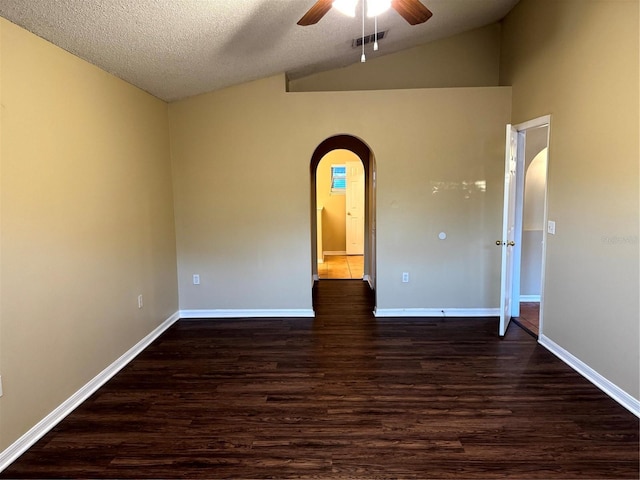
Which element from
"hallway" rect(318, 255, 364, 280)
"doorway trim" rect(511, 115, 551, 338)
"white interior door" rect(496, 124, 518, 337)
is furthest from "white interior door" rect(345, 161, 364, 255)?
"white interior door" rect(496, 124, 518, 337)

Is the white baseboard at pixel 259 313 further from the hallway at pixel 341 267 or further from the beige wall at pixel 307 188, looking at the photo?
the hallway at pixel 341 267

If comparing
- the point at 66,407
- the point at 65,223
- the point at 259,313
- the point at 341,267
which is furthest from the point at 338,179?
the point at 66,407

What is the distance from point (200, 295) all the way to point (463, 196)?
3.13 m

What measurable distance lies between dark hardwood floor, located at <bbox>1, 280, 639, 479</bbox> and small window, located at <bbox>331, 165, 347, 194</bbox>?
5.63m

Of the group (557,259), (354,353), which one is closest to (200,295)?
(354,353)

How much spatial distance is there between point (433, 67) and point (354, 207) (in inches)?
175

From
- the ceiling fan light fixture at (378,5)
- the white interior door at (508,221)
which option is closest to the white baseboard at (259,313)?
the white interior door at (508,221)

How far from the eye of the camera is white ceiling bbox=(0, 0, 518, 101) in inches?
83.7

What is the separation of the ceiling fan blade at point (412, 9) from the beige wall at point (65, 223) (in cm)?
208

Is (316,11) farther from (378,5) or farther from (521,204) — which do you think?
(521,204)

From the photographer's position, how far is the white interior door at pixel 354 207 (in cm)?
846

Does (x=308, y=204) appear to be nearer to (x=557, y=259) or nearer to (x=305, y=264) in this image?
(x=305, y=264)

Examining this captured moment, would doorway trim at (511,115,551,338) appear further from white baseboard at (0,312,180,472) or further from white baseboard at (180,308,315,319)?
white baseboard at (0,312,180,472)

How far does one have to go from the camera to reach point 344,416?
2377 millimetres
